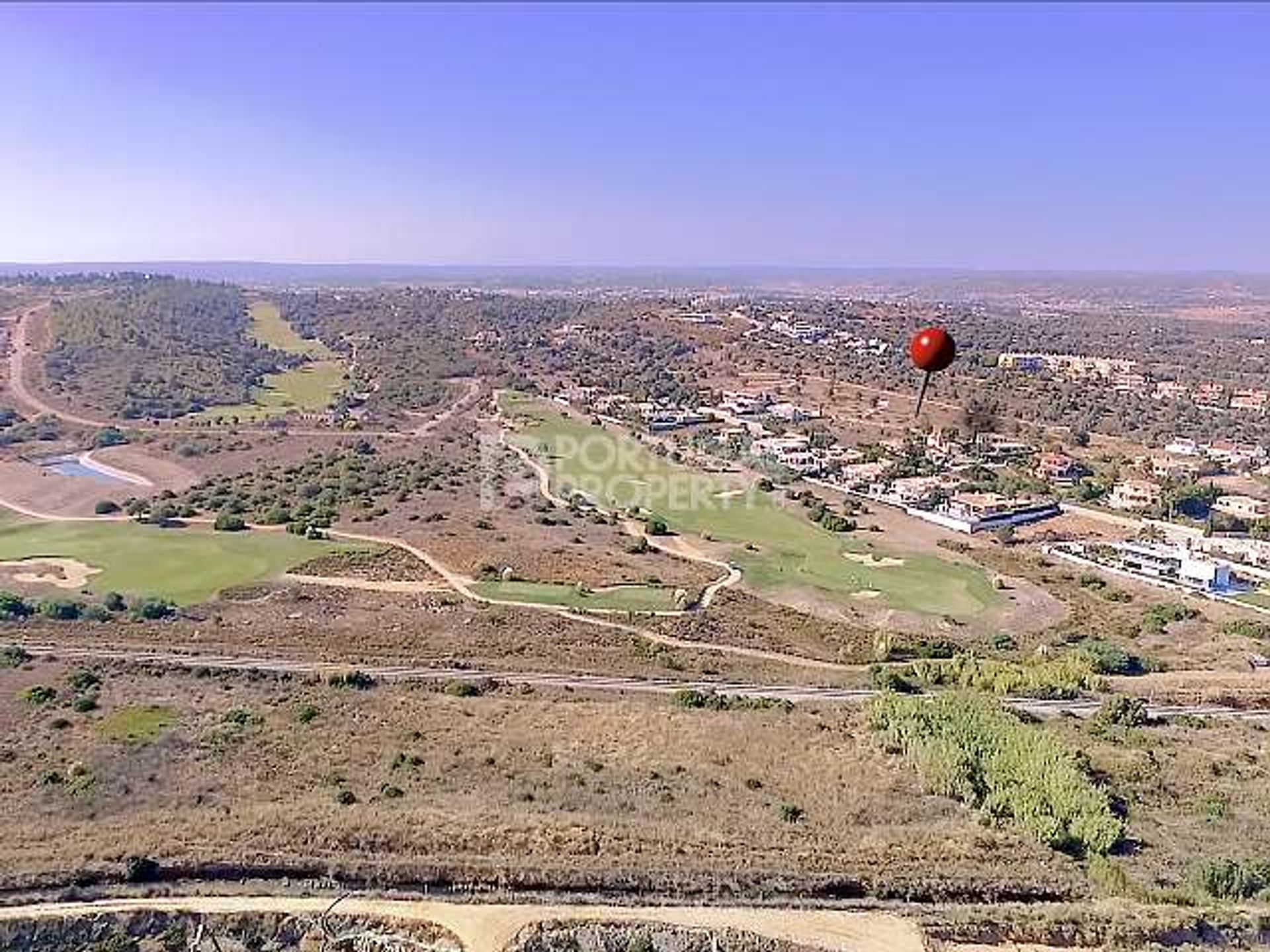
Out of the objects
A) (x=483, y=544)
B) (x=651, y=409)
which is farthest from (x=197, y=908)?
(x=651, y=409)

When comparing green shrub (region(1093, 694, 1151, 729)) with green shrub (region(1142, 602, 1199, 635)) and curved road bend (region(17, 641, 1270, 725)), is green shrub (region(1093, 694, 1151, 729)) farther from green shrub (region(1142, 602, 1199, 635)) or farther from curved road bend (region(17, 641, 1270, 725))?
green shrub (region(1142, 602, 1199, 635))

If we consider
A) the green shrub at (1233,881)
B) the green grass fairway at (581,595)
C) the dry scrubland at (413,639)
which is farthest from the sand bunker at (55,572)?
the green shrub at (1233,881)

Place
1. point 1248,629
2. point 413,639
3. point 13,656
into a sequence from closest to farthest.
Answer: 1. point 13,656
2. point 413,639
3. point 1248,629

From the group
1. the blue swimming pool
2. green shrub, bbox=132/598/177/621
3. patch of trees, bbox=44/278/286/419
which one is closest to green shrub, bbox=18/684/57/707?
green shrub, bbox=132/598/177/621

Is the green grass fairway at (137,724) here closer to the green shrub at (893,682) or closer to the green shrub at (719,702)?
the green shrub at (719,702)

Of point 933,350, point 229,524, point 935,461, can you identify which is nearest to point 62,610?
point 229,524

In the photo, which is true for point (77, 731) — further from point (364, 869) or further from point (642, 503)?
point (642, 503)

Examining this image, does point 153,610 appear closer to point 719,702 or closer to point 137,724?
point 137,724
